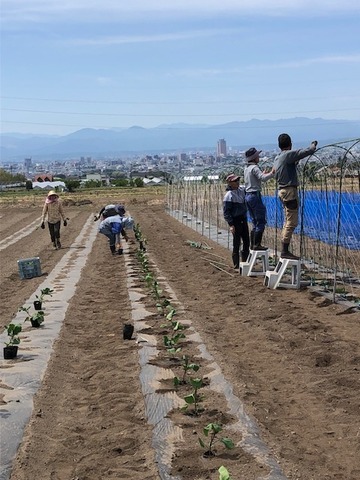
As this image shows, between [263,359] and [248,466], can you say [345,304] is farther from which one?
[248,466]

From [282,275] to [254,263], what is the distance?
37.9 inches

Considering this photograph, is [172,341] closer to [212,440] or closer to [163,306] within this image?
[163,306]

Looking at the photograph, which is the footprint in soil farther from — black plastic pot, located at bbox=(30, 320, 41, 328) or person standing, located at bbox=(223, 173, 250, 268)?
person standing, located at bbox=(223, 173, 250, 268)

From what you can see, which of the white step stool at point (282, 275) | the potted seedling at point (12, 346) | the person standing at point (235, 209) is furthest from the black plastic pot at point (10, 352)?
the person standing at point (235, 209)

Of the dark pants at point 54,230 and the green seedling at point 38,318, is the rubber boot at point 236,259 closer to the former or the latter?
the green seedling at point 38,318

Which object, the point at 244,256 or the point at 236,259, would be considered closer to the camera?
the point at 244,256

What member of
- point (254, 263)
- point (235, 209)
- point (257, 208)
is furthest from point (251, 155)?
point (254, 263)

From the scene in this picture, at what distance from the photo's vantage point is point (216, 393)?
4.43 m

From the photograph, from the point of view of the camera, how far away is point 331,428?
12.5 ft

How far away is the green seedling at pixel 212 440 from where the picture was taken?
333 centimetres

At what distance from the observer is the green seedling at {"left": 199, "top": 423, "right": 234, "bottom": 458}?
333 cm

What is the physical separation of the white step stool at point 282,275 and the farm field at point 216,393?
145 millimetres

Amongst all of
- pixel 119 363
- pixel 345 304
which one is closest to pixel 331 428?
pixel 119 363

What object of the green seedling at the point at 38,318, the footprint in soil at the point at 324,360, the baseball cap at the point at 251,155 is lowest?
the green seedling at the point at 38,318
